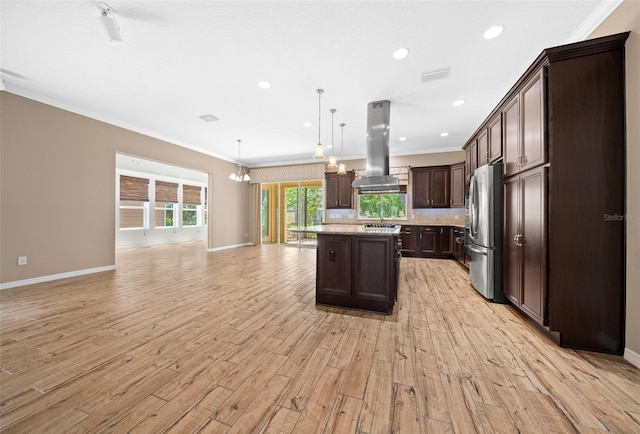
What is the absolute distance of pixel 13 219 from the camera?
370cm

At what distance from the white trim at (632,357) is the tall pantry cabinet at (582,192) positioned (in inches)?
2.6

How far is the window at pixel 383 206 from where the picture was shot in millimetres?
7215

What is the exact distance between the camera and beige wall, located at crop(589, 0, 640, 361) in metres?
1.83

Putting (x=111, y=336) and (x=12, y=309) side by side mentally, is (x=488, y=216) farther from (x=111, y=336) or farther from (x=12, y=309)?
(x=12, y=309)

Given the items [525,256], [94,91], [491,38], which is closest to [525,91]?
[491,38]

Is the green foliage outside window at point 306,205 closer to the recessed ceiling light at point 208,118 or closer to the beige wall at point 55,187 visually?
the recessed ceiling light at point 208,118

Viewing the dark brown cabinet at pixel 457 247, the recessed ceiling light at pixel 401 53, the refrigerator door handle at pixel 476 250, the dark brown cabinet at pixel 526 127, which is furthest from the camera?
the dark brown cabinet at pixel 457 247

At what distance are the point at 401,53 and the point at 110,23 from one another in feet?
9.40

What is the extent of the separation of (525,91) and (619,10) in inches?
29.6

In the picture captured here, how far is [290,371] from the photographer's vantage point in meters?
1.78

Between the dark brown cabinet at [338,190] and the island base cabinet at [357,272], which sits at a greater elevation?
the dark brown cabinet at [338,190]

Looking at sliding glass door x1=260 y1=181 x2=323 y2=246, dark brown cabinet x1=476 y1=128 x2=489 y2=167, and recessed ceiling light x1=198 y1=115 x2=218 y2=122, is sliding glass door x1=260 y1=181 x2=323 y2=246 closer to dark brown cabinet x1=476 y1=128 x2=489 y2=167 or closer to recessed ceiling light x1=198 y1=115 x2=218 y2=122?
recessed ceiling light x1=198 y1=115 x2=218 y2=122

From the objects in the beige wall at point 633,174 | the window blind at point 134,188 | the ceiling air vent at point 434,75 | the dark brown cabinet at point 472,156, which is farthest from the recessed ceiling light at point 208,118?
A: the beige wall at point 633,174

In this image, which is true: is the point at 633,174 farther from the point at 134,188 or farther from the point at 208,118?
the point at 134,188
